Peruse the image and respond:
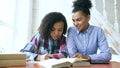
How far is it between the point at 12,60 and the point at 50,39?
2.22 feet

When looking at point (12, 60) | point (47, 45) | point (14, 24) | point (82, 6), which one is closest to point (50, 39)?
point (47, 45)

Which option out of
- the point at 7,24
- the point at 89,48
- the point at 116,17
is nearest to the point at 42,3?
the point at 7,24

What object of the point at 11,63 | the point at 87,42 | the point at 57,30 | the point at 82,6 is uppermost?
the point at 82,6

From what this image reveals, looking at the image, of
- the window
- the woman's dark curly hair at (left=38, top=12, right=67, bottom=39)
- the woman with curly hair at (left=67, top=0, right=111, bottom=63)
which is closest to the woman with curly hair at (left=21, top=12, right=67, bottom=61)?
the woman's dark curly hair at (left=38, top=12, right=67, bottom=39)

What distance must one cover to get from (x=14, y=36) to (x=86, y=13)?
1352 millimetres

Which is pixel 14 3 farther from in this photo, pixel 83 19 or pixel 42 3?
pixel 83 19

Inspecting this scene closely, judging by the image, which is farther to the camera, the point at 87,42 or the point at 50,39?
the point at 50,39

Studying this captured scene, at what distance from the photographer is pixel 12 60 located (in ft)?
4.08

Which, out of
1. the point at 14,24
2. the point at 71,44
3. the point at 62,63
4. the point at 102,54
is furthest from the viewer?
the point at 14,24

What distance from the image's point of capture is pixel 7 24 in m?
2.75

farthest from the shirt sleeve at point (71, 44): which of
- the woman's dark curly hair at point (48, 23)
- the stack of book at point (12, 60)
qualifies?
the stack of book at point (12, 60)

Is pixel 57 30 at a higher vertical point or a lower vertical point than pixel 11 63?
higher

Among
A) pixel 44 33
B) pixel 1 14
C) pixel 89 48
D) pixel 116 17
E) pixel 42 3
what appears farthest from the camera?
Result: pixel 42 3

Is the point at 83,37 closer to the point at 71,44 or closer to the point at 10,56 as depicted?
the point at 71,44
